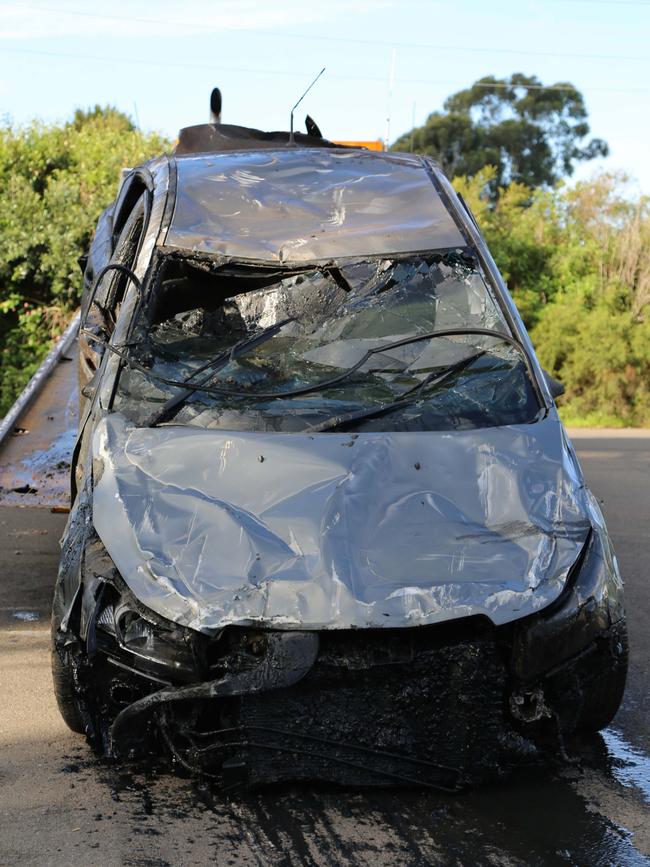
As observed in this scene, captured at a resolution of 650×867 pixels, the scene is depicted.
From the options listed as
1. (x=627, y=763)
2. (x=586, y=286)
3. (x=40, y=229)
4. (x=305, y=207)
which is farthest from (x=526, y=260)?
(x=627, y=763)

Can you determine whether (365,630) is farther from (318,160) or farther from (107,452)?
(318,160)

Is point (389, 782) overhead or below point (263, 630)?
below

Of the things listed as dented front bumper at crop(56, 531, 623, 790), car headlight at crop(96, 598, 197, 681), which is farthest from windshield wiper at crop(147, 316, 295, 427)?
car headlight at crop(96, 598, 197, 681)

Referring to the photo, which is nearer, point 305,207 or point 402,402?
point 402,402

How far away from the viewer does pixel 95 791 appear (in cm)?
380

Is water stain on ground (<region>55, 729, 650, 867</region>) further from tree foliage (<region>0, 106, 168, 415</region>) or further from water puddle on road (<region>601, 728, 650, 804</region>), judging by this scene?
tree foliage (<region>0, 106, 168, 415</region>)

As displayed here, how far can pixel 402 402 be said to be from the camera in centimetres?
438

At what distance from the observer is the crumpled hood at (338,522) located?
3.55 m

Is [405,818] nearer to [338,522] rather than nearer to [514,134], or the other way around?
[338,522]

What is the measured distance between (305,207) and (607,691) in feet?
8.59

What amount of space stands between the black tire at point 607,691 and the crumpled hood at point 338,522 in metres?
0.43

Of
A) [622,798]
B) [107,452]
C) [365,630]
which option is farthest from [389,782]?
[107,452]

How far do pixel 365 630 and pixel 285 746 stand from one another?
1.50 ft

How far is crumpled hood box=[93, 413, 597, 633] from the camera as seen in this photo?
355 cm
